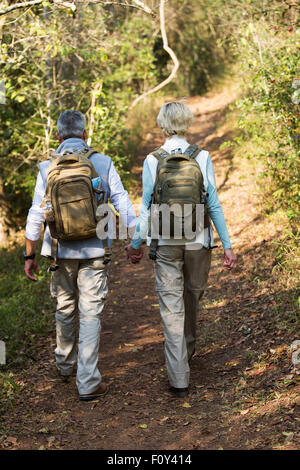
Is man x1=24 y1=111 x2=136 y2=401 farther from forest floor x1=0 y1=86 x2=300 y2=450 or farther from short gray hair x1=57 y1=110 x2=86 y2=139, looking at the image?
forest floor x1=0 y1=86 x2=300 y2=450

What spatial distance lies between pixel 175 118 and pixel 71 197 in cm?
95

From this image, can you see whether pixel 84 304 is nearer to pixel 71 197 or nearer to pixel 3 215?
pixel 71 197

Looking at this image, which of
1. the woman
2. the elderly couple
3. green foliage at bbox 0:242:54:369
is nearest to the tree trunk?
green foliage at bbox 0:242:54:369

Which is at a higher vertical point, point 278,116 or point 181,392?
point 278,116

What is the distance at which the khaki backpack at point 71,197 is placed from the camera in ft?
13.0

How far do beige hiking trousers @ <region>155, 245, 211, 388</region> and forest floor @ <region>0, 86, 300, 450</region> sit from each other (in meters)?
0.28

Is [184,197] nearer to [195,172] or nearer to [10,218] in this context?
[195,172]

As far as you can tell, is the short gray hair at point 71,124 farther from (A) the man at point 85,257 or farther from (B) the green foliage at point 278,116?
(B) the green foliage at point 278,116

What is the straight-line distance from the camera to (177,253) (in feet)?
13.2

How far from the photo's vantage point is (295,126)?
6.77m

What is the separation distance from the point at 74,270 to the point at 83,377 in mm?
809

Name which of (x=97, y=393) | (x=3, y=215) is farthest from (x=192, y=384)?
(x=3, y=215)

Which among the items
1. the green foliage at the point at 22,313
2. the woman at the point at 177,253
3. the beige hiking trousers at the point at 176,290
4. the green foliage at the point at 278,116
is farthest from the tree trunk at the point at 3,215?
the beige hiking trousers at the point at 176,290

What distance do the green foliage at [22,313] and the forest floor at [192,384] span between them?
0.19 metres
